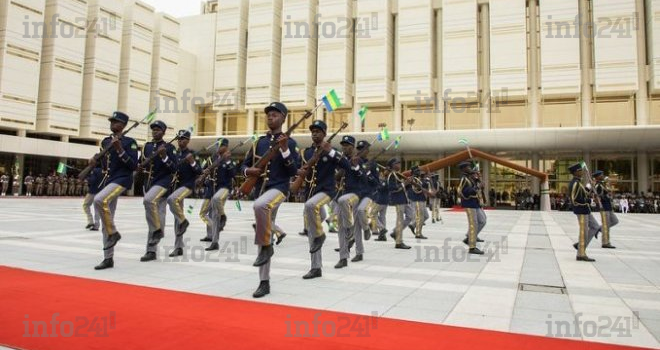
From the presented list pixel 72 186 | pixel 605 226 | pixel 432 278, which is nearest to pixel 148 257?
pixel 432 278

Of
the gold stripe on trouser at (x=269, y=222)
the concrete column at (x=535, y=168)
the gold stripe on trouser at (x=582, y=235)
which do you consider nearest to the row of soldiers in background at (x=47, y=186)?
the gold stripe on trouser at (x=269, y=222)

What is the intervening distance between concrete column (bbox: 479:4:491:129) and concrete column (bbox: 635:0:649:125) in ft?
35.0

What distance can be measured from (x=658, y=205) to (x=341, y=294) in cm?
3533

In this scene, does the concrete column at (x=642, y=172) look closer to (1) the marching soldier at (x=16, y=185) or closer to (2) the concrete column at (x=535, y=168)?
(2) the concrete column at (x=535, y=168)

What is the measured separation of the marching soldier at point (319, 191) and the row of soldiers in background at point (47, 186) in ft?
112

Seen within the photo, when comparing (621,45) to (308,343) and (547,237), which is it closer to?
(547,237)

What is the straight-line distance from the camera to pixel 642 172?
33.6 metres

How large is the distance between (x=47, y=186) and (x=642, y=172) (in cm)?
4786

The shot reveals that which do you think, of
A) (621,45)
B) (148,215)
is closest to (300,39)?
(621,45)

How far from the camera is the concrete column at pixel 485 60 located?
35.5 m

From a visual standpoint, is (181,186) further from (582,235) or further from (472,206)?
(582,235)

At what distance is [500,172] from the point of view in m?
37.2

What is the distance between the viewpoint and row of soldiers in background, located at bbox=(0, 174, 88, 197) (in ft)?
106

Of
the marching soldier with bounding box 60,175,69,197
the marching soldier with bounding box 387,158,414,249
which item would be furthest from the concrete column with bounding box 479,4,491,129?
the marching soldier with bounding box 60,175,69,197
